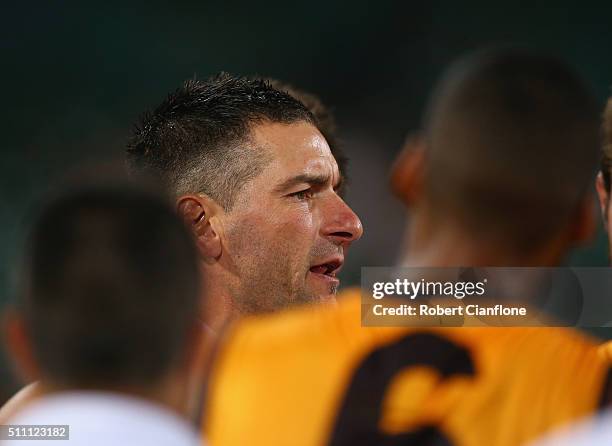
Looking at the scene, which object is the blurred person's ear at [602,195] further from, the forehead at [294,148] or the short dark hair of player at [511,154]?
the forehead at [294,148]

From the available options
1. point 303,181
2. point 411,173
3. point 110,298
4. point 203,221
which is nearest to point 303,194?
point 303,181

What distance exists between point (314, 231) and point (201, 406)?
0.42 metres

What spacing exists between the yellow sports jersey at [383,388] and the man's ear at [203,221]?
0.37 metres

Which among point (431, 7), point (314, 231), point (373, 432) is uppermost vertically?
point (431, 7)

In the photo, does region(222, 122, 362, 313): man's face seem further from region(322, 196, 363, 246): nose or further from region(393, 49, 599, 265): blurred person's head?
region(393, 49, 599, 265): blurred person's head

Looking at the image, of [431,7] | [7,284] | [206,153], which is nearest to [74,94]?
[206,153]

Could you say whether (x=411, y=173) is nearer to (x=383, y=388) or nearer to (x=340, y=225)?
(x=383, y=388)

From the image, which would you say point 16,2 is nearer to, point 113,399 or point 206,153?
point 206,153

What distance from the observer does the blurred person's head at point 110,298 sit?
82 cm

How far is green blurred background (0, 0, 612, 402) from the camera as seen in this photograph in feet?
4.06

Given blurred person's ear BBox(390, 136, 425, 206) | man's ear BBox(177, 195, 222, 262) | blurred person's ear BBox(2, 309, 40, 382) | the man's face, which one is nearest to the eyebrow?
the man's face

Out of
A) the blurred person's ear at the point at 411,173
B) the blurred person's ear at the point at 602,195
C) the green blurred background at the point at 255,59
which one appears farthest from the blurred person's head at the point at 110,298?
the blurred person's ear at the point at 602,195

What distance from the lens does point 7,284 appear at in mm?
1121

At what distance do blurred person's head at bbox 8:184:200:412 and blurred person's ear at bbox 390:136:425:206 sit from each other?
24cm
